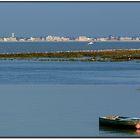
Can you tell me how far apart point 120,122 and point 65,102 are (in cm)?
936

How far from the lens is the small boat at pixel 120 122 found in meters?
30.6

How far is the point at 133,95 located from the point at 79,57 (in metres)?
52.5

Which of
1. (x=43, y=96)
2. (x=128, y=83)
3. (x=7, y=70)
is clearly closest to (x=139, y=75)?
(x=128, y=83)

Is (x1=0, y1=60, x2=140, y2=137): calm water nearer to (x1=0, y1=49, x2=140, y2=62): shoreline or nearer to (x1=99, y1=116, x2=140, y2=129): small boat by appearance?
(x1=99, y1=116, x2=140, y2=129): small boat

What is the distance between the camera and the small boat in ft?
100

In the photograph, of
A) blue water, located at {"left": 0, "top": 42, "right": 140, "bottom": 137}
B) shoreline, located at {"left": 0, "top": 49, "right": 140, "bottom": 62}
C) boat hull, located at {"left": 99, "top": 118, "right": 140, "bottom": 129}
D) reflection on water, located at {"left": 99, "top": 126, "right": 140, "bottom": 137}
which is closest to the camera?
reflection on water, located at {"left": 99, "top": 126, "right": 140, "bottom": 137}

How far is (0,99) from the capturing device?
41094 mm

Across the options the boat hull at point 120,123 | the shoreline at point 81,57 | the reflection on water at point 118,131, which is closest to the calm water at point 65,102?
the reflection on water at point 118,131

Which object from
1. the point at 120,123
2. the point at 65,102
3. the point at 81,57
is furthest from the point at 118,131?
the point at 81,57

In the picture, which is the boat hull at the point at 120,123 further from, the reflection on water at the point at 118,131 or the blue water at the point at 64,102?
the blue water at the point at 64,102

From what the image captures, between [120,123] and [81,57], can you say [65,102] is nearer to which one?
[120,123]

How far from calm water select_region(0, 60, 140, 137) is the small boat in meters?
0.47

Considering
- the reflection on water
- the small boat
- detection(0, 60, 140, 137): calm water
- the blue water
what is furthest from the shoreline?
the reflection on water

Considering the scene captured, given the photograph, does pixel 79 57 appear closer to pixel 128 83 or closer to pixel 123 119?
pixel 128 83
